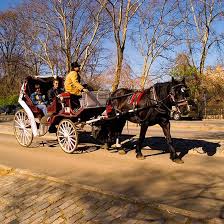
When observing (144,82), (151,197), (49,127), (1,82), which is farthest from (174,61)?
(1,82)

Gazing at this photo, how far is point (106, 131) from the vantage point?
11.9 metres

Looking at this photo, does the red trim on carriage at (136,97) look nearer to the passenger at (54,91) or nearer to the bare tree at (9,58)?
the passenger at (54,91)

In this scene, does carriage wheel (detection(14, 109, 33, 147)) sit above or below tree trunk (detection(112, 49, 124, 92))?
below

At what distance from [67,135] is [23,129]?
2.77 m

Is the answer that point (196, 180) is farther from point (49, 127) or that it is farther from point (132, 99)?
point (49, 127)

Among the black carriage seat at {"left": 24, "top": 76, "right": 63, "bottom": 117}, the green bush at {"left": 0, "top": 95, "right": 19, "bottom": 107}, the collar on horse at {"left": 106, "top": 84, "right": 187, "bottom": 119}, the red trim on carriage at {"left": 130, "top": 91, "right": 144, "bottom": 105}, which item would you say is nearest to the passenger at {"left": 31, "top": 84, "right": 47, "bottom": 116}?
the black carriage seat at {"left": 24, "top": 76, "right": 63, "bottom": 117}

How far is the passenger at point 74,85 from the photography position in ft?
37.4

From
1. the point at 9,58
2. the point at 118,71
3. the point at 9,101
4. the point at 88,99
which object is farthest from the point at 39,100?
the point at 9,58

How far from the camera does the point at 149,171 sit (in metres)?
8.83

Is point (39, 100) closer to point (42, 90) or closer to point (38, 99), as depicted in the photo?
point (38, 99)

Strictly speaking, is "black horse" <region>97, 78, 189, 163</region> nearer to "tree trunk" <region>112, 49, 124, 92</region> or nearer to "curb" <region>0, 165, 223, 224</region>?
"curb" <region>0, 165, 223, 224</region>

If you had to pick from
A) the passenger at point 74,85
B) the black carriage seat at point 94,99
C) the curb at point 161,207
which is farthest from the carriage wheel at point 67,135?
the curb at point 161,207

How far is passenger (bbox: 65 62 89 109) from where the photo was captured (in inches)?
448

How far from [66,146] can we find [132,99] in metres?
2.75
